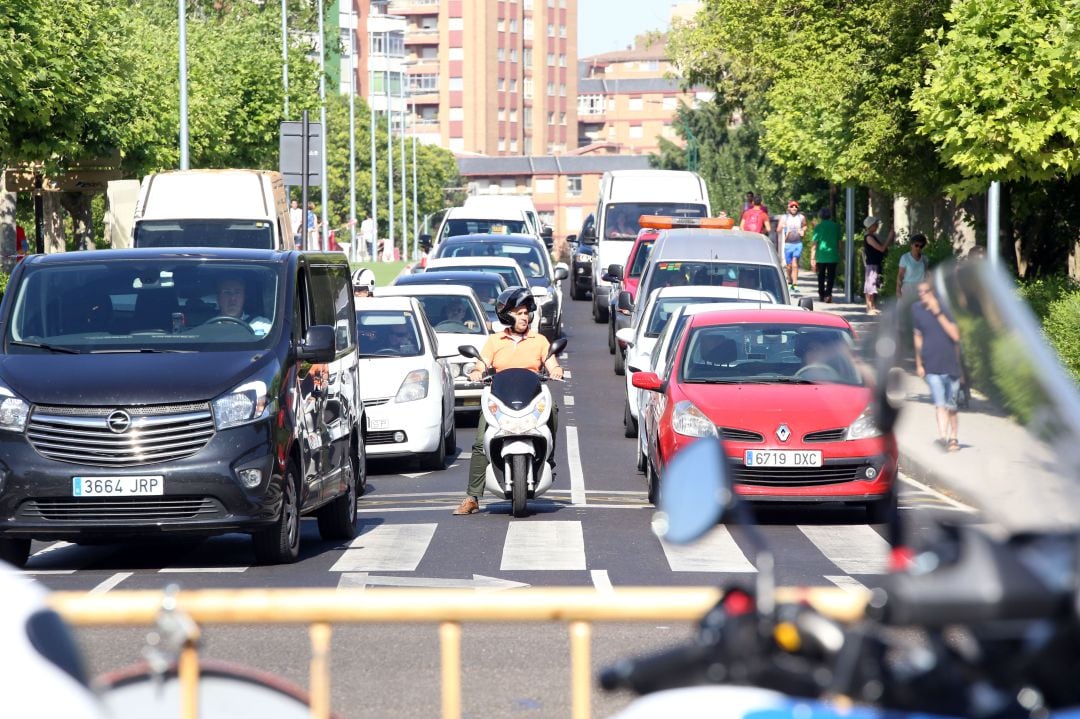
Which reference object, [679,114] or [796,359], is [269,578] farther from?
[679,114]

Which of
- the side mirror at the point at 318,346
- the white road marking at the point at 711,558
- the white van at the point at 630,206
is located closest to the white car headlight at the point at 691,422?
the white road marking at the point at 711,558

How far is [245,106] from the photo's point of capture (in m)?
57.8

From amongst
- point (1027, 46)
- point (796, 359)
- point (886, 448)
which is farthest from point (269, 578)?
point (1027, 46)

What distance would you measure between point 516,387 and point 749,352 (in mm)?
1980

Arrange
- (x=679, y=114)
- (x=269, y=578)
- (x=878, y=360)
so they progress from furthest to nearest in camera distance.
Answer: (x=679, y=114), (x=269, y=578), (x=878, y=360)

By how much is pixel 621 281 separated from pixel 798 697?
91.4 ft

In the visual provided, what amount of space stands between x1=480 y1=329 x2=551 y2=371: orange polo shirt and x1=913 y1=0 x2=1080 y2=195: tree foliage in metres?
7.16

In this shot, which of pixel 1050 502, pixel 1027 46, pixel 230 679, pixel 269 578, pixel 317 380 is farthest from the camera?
pixel 1027 46

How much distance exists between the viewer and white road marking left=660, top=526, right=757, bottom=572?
11251 mm

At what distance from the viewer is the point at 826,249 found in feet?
129

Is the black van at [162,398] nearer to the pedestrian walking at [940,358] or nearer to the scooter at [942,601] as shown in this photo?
the scooter at [942,601]

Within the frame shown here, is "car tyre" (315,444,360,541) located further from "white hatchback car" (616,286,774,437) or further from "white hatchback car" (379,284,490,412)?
"white hatchback car" (379,284,490,412)

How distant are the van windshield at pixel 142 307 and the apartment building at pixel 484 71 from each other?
148 meters

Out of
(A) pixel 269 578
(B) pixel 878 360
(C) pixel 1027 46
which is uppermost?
(C) pixel 1027 46
